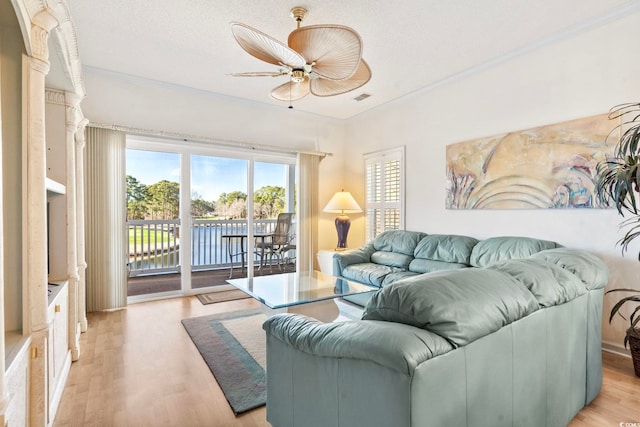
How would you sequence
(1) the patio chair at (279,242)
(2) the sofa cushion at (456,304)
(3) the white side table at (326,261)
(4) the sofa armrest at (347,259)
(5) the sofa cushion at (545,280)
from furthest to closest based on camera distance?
(1) the patio chair at (279,242) → (3) the white side table at (326,261) → (4) the sofa armrest at (347,259) → (5) the sofa cushion at (545,280) → (2) the sofa cushion at (456,304)

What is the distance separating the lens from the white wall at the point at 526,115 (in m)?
2.57

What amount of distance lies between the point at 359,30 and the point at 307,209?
2854mm

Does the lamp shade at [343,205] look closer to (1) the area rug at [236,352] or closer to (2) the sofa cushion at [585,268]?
(1) the area rug at [236,352]

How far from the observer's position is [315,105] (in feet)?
15.9

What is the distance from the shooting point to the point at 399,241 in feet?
13.5

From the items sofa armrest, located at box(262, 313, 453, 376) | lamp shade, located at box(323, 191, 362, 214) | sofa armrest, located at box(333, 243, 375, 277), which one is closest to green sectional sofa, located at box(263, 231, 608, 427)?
sofa armrest, located at box(262, 313, 453, 376)

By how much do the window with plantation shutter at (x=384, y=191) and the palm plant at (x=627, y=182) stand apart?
2.30 m

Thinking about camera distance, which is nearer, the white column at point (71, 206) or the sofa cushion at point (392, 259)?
the white column at point (71, 206)

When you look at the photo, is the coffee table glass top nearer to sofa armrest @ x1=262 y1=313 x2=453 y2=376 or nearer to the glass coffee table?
the glass coffee table

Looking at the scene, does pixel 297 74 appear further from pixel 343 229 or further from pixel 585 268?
pixel 343 229

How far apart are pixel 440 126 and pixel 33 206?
3.94 m

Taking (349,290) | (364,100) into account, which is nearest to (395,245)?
(349,290)

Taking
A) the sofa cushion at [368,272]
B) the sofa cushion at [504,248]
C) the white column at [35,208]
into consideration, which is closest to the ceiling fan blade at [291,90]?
the white column at [35,208]

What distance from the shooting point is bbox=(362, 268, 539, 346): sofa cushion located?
0.97 metres
